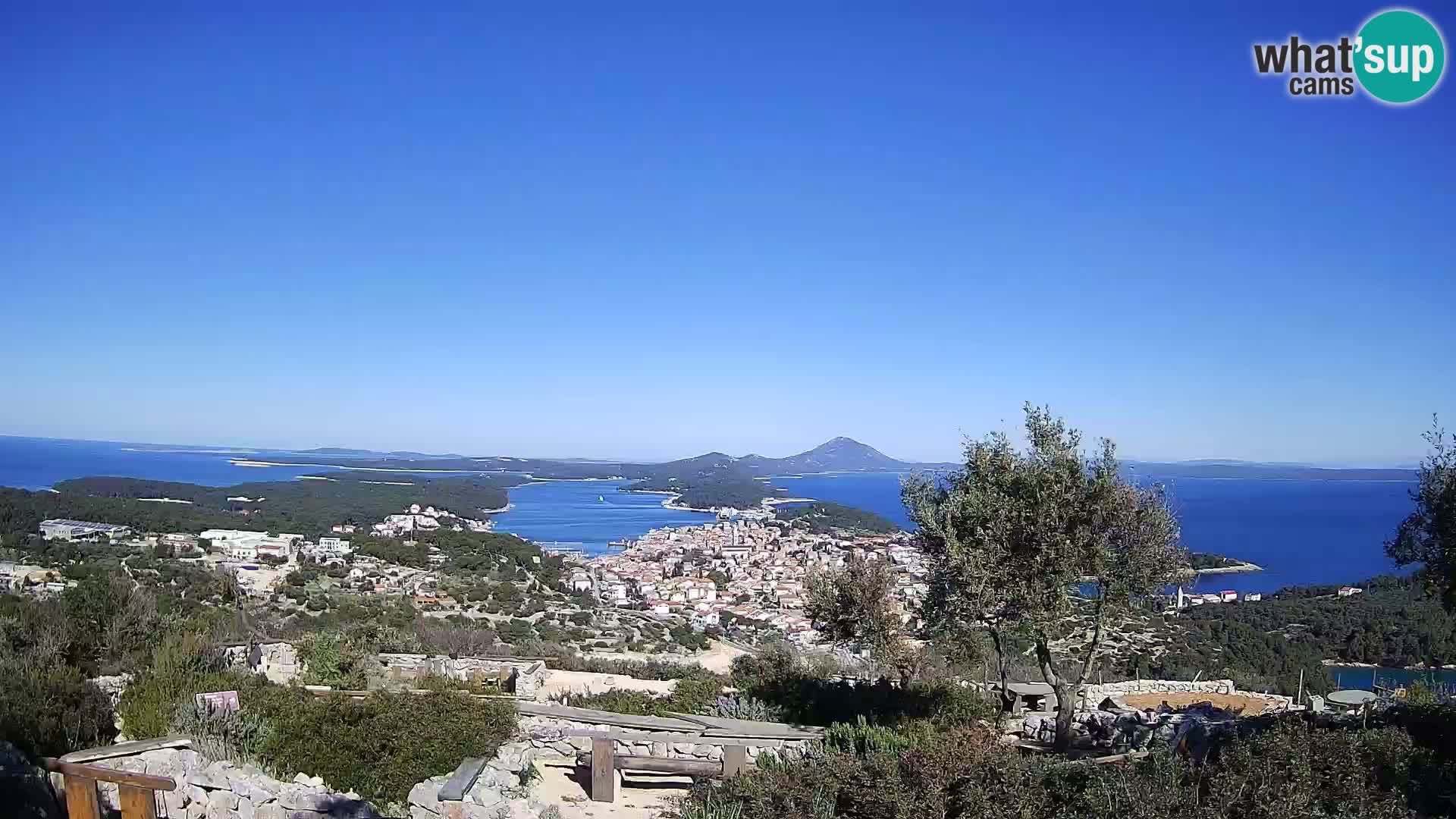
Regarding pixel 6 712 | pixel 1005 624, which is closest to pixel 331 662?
pixel 6 712

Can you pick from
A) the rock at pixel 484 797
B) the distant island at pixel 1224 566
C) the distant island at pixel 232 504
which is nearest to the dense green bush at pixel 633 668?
the rock at pixel 484 797

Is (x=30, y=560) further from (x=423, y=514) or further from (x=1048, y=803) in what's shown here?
(x=423, y=514)

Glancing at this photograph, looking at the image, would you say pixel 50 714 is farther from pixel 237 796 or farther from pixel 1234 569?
pixel 1234 569

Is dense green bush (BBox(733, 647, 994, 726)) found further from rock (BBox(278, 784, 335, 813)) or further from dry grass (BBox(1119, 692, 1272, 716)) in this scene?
rock (BBox(278, 784, 335, 813))

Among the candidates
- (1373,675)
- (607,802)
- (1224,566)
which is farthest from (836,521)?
(607,802)

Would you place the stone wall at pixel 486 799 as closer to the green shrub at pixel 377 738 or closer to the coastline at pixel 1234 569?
the green shrub at pixel 377 738

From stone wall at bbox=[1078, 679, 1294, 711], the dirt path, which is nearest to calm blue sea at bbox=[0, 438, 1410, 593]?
stone wall at bbox=[1078, 679, 1294, 711]
